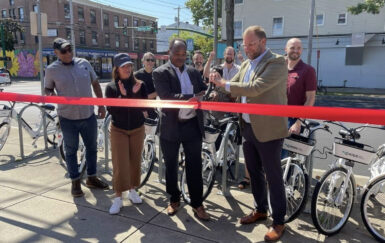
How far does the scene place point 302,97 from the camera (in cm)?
386

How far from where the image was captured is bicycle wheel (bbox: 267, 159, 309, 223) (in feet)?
10.9

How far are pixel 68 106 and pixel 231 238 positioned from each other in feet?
8.36

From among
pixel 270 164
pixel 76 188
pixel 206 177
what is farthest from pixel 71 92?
pixel 270 164

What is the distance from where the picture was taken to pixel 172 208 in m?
3.73

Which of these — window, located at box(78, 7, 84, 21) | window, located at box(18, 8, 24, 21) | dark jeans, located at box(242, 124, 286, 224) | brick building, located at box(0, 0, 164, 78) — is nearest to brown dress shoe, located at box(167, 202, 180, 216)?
dark jeans, located at box(242, 124, 286, 224)

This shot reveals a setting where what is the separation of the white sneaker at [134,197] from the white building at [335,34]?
25.0 m

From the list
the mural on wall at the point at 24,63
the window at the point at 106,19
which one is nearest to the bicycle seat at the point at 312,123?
the mural on wall at the point at 24,63

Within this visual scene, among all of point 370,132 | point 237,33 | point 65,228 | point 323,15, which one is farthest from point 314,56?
point 65,228

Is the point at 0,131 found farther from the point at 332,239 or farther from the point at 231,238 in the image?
the point at 332,239

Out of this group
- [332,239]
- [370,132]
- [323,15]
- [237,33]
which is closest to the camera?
[332,239]

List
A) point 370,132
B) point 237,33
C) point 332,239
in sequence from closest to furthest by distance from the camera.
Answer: point 332,239, point 370,132, point 237,33

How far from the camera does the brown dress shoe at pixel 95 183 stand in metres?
4.43

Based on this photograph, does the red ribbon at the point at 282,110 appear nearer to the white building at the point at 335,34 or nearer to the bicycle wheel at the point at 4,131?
the bicycle wheel at the point at 4,131

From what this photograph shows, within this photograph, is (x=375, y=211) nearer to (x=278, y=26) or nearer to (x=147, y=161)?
(x=147, y=161)
